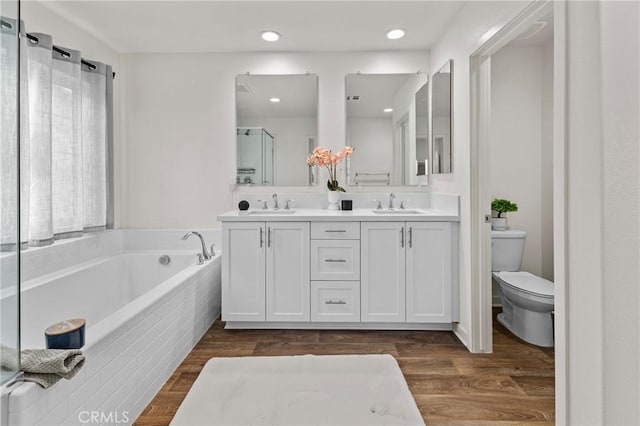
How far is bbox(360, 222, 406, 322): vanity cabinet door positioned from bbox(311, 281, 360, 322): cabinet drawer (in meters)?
0.06

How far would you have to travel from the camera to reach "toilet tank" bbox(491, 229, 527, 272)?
9.95ft

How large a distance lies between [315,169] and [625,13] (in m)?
2.56

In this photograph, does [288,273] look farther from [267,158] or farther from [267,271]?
[267,158]

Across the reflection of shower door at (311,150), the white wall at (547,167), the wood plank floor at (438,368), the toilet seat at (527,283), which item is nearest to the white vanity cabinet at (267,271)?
the wood plank floor at (438,368)

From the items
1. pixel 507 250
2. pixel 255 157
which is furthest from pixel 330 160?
pixel 507 250

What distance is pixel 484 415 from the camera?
1.77 meters

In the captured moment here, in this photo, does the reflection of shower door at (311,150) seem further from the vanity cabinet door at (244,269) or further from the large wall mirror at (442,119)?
the large wall mirror at (442,119)

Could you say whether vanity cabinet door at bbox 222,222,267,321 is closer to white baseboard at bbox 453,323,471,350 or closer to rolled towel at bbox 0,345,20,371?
white baseboard at bbox 453,323,471,350

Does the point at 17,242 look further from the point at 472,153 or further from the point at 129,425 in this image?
the point at 472,153

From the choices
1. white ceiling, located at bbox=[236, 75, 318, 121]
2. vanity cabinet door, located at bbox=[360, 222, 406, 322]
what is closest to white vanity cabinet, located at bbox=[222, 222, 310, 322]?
vanity cabinet door, located at bbox=[360, 222, 406, 322]

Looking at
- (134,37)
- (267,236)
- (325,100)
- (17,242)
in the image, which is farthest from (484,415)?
(134,37)

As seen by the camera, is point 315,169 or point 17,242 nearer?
point 17,242

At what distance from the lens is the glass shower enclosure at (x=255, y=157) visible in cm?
339

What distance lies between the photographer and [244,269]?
9.21 feet
